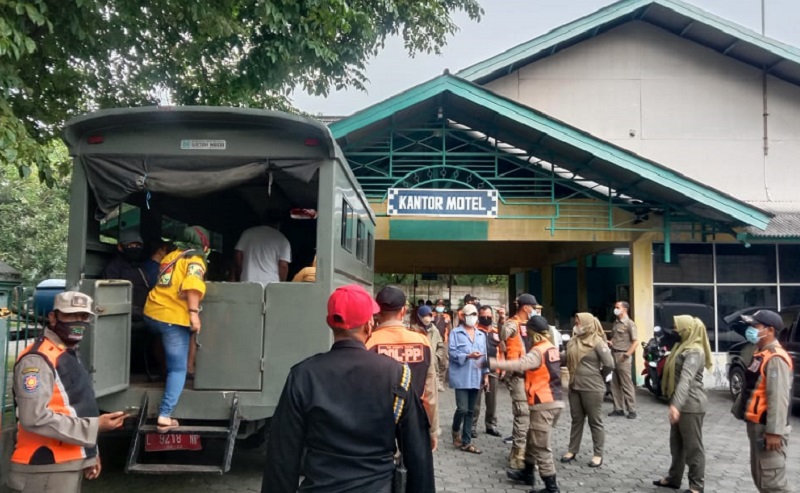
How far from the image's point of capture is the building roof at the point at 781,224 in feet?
41.8

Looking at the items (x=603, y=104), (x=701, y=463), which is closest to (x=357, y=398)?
(x=701, y=463)

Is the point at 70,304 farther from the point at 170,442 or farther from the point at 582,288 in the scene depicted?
the point at 582,288

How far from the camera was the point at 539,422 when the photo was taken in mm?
6504

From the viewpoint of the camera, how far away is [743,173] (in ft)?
50.1

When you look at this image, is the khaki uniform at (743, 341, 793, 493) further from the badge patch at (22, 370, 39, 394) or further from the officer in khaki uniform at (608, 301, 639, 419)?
the officer in khaki uniform at (608, 301, 639, 419)

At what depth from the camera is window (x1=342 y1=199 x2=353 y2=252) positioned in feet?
21.8

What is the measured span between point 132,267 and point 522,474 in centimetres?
A: 439

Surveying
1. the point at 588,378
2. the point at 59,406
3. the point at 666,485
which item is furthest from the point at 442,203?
the point at 59,406

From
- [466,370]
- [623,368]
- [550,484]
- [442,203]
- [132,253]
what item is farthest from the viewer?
[442,203]

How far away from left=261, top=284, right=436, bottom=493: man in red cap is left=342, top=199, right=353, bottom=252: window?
3851 millimetres

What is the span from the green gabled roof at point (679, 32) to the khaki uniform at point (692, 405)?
9.55 meters

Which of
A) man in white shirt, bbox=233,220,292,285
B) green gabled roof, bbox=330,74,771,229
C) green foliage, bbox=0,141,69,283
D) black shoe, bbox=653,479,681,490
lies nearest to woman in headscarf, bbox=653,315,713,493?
black shoe, bbox=653,479,681,490

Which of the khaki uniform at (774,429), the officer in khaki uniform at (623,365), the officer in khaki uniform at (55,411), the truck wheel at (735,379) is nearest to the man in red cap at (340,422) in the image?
the officer in khaki uniform at (55,411)

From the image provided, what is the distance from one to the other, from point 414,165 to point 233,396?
8852 millimetres
